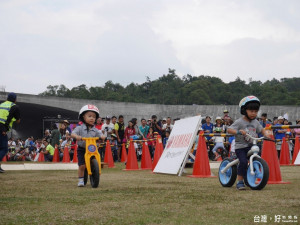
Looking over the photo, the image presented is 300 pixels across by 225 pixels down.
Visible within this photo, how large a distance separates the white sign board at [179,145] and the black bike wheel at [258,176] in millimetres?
3714

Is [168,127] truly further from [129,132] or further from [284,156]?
[284,156]

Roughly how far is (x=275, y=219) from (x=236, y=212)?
621 mm

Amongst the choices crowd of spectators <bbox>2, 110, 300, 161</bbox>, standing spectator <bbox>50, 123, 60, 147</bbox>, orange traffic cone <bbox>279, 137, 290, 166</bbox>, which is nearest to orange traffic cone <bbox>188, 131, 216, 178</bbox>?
crowd of spectators <bbox>2, 110, 300, 161</bbox>

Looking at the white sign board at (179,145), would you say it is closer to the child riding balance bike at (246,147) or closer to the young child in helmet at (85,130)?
the young child in helmet at (85,130)

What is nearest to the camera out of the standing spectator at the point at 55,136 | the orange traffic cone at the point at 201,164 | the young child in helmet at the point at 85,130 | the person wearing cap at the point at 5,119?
the young child in helmet at the point at 85,130

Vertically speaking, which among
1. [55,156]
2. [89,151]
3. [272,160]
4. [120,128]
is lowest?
[55,156]

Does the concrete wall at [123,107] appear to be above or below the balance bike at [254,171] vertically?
above

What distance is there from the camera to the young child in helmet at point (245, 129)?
793cm

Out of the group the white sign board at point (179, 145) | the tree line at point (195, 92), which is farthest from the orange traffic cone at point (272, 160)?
the tree line at point (195, 92)

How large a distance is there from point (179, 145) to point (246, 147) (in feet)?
14.5

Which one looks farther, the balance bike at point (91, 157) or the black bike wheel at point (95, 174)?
the balance bike at point (91, 157)

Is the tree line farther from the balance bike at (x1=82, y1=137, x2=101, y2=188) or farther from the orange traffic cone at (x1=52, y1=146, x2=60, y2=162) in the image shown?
Result: the balance bike at (x1=82, y1=137, x2=101, y2=188)

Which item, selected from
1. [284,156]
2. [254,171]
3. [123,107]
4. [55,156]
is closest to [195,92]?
[123,107]

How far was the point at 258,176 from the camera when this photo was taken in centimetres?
766
